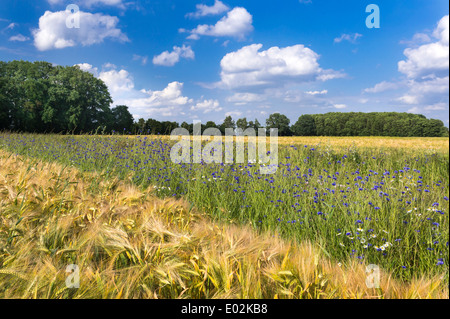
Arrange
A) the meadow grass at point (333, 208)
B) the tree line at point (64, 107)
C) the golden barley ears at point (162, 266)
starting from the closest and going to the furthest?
the golden barley ears at point (162, 266)
the meadow grass at point (333, 208)
the tree line at point (64, 107)

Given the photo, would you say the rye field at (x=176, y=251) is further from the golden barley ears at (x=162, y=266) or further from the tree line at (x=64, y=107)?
the tree line at (x=64, y=107)

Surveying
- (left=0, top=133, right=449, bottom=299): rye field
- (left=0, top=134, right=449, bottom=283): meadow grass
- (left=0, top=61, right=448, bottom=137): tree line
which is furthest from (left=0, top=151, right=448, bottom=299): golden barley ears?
(left=0, top=61, right=448, bottom=137): tree line

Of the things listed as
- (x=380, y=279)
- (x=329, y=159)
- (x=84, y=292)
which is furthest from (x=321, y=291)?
(x=329, y=159)

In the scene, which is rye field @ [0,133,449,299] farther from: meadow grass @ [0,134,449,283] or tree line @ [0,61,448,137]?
tree line @ [0,61,448,137]

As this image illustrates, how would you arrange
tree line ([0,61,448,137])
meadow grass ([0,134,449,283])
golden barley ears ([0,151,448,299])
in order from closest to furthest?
1. golden barley ears ([0,151,448,299])
2. meadow grass ([0,134,449,283])
3. tree line ([0,61,448,137])

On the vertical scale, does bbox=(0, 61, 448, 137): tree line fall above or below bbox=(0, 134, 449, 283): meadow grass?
above

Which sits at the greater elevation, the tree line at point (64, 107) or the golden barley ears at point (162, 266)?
the tree line at point (64, 107)

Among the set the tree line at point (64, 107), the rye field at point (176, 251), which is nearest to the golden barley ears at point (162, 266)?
the rye field at point (176, 251)

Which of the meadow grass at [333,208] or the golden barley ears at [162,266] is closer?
the golden barley ears at [162,266]

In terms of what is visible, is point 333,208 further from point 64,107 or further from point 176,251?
point 64,107

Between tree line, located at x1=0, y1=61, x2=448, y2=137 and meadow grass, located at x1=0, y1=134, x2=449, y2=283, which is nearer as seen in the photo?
meadow grass, located at x1=0, y1=134, x2=449, y2=283

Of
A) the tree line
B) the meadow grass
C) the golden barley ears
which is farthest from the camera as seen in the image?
the tree line

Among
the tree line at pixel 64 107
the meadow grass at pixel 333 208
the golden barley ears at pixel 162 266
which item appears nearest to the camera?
the golden barley ears at pixel 162 266
